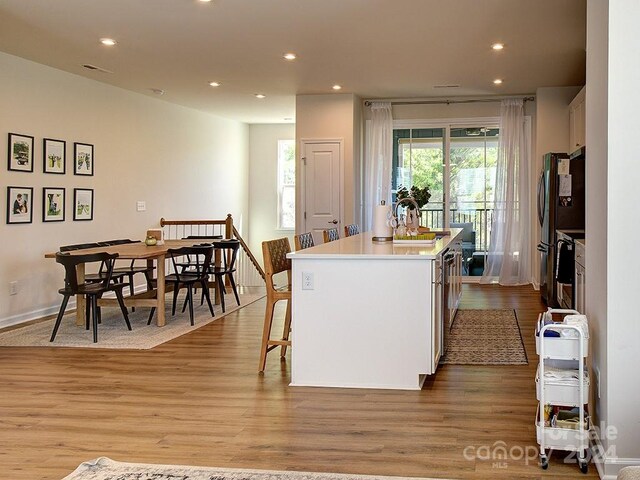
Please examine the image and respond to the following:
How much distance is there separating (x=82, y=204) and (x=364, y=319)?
15.9 ft

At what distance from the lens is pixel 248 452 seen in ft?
10.4

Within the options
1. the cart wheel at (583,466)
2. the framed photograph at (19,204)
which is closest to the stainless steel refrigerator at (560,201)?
the cart wheel at (583,466)

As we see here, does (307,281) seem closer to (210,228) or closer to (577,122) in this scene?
(577,122)

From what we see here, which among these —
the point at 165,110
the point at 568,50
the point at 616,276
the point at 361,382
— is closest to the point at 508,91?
the point at 568,50

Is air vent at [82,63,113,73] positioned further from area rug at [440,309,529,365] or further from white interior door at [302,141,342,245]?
area rug at [440,309,529,365]

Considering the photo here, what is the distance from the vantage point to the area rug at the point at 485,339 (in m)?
5.07

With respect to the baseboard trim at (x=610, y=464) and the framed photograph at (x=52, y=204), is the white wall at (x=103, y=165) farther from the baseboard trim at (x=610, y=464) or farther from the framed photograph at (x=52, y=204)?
the baseboard trim at (x=610, y=464)

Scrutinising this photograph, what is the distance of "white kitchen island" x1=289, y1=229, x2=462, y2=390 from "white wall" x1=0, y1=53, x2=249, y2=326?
3.83 meters

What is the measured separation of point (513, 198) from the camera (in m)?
9.64

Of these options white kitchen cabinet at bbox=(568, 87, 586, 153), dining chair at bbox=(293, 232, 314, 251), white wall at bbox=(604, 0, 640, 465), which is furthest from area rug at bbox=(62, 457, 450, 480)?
white kitchen cabinet at bbox=(568, 87, 586, 153)

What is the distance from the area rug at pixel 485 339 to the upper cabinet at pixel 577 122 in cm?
222

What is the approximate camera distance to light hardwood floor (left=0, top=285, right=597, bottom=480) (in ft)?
10.0

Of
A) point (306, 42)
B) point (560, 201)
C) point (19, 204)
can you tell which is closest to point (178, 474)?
point (306, 42)

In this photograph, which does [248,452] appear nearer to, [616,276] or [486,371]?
[616,276]
